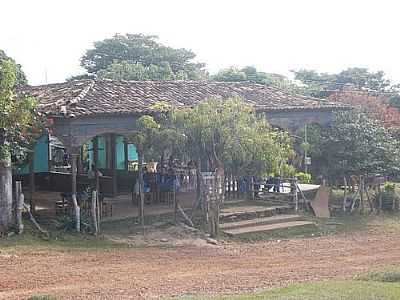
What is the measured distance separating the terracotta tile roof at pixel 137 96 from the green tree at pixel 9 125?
108 cm

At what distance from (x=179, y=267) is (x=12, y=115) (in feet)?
18.3

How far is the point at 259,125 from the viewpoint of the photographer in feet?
57.1

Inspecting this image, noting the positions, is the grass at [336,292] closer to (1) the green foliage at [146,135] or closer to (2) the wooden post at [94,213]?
(2) the wooden post at [94,213]

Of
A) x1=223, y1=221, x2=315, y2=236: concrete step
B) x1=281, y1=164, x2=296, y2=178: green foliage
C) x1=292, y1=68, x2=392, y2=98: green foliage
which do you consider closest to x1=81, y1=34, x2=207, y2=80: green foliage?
x1=292, y1=68, x2=392, y2=98: green foliage

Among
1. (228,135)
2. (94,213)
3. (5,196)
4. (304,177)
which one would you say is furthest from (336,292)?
(304,177)

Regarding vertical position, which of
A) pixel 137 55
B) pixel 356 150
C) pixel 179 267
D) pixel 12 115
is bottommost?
pixel 179 267

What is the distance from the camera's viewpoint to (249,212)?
19.4 m

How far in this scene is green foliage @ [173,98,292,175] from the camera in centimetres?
1677

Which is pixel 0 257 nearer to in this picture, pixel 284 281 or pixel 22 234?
pixel 22 234

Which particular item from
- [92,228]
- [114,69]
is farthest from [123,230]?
[114,69]

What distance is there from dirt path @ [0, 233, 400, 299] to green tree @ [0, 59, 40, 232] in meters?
1.92

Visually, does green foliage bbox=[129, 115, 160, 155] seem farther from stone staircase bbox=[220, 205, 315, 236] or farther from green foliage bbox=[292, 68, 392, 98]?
green foliage bbox=[292, 68, 392, 98]

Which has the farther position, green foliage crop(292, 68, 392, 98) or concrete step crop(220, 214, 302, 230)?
green foliage crop(292, 68, 392, 98)

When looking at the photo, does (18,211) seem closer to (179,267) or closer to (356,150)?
(179,267)
